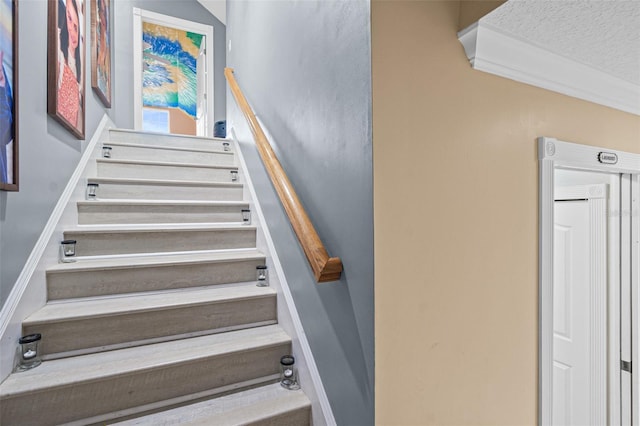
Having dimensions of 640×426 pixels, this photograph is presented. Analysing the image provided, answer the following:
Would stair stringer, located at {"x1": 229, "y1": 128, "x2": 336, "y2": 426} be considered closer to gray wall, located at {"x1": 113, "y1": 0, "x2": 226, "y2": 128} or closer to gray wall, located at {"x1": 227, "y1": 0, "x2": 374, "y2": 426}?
gray wall, located at {"x1": 227, "y1": 0, "x2": 374, "y2": 426}

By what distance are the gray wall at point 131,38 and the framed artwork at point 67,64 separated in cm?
175

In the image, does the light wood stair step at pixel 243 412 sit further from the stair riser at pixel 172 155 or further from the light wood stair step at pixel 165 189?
the stair riser at pixel 172 155

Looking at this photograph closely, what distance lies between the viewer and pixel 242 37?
2.72 m

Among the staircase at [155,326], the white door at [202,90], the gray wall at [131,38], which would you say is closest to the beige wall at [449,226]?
the staircase at [155,326]

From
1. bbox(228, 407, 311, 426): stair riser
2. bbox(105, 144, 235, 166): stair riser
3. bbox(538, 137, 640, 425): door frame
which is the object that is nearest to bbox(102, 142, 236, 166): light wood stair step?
bbox(105, 144, 235, 166): stair riser

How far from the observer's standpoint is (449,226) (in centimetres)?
106

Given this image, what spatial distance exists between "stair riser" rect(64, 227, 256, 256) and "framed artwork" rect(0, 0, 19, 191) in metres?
0.56

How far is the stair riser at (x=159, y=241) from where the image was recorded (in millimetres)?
1771

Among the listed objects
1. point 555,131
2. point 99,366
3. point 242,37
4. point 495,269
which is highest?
point 242,37

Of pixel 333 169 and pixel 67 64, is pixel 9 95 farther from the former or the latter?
pixel 333 169

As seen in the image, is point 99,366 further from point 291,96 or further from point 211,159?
point 211,159

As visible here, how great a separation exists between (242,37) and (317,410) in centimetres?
278

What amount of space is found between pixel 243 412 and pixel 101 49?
3.01 m

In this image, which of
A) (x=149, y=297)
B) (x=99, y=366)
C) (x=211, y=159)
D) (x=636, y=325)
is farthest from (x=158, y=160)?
(x=636, y=325)
